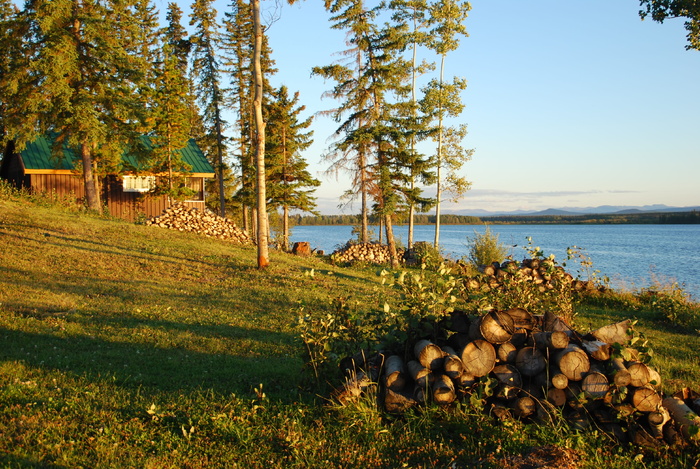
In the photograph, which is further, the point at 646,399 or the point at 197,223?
the point at 197,223

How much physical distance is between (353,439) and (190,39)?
3280 cm

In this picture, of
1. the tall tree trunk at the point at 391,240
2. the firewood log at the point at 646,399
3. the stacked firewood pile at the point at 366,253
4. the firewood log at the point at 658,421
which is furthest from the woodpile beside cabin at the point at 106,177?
the firewood log at the point at 658,421

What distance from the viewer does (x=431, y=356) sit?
16.4 feet

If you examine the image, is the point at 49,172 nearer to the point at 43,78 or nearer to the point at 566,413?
the point at 43,78

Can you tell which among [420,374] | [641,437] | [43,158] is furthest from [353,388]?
[43,158]

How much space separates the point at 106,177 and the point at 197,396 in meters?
27.7

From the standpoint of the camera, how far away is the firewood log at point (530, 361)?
16.1ft

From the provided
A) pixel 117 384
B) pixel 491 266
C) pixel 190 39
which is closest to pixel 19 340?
pixel 117 384

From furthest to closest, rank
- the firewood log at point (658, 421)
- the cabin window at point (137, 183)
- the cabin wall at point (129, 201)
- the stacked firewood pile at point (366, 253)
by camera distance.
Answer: the cabin wall at point (129, 201)
the cabin window at point (137, 183)
the stacked firewood pile at point (366, 253)
the firewood log at point (658, 421)


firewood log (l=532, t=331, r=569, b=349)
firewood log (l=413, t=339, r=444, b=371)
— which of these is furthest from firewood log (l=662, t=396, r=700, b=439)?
firewood log (l=413, t=339, r=444, b=371)

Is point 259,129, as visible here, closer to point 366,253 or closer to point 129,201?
point 366,253

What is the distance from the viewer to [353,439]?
4562 mm

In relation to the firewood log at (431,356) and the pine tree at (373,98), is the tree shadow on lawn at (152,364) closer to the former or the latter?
the firewood log at (431,356)

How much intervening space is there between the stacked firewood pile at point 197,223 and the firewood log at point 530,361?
20.0 metres
